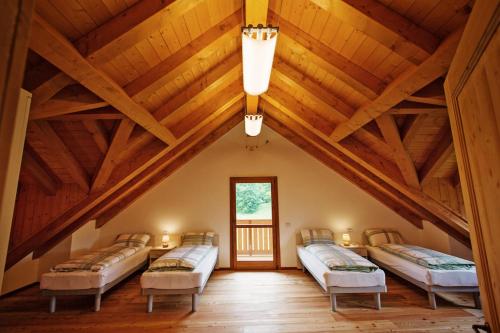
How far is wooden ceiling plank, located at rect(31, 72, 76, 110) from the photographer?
1.79 metres

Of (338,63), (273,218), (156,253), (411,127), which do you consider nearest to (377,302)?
(411,127)

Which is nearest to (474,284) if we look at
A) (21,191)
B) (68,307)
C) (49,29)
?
(49,29)

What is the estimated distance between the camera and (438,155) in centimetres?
288

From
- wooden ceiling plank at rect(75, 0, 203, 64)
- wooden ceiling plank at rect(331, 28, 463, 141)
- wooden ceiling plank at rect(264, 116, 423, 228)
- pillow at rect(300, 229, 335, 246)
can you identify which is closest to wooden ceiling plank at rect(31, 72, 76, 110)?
wooden ceiling plank at rect(75, 0, 203, 64)

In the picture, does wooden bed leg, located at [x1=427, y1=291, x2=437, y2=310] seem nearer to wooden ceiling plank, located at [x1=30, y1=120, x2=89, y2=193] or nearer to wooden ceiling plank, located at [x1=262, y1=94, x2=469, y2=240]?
wooden ceiling plank, located at [x1=262, y1=94, x2=469, y2=240]

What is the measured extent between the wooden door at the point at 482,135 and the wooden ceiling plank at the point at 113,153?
8.88 feet

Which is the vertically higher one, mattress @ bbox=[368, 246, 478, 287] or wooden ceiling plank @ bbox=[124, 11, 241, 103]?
wooden ceiling plank @ bbox=[124, 11, 241, 103]

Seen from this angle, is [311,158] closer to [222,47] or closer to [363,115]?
[363,115]

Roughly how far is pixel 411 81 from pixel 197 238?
13.5ft

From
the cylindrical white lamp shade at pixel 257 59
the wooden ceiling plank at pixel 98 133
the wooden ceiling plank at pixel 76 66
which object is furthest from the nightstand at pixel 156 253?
the cylindrical white lamp shade at pixel 257 59

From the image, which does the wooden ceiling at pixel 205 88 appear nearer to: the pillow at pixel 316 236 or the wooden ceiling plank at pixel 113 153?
the wooden ceiling plank at pixel 113 153

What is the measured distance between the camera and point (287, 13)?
2146 millimetres

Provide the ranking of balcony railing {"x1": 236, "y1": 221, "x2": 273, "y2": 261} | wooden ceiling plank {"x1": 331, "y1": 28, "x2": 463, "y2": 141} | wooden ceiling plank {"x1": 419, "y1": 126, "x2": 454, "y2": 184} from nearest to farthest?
wooden ceiling plank {"x1": 331, "y1": 28, "x2": 463, "y2": 141} → wooden ceiling plank {"x1": 419, "y1": 126, "x2": 454, "y2": 184} → balcony railing {"x1": 236, "y1": 221, "x2": 273, "y2": 261}

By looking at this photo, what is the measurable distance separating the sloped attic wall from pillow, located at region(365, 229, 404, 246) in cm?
18
